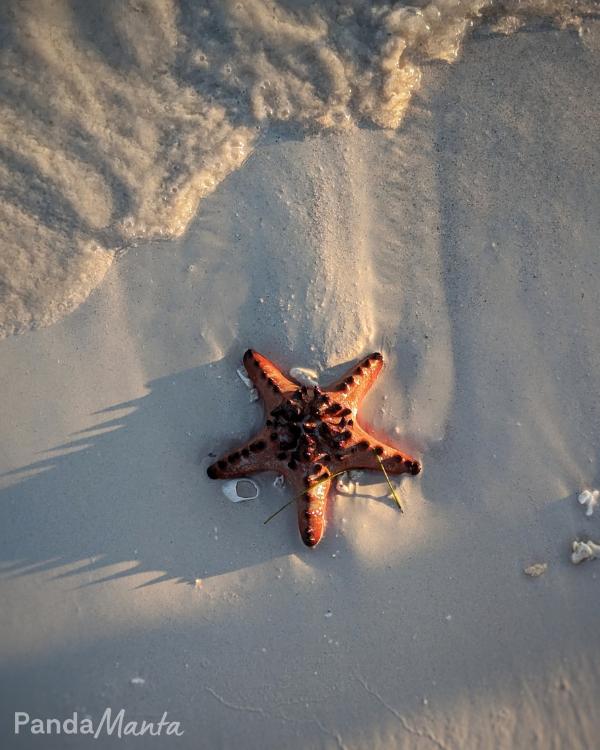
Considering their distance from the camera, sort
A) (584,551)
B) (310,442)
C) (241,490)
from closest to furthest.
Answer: (310,442) → (584,551) → (241,490)

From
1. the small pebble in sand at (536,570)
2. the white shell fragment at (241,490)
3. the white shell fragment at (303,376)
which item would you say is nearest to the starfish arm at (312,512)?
the white shell fragment at (241,490)

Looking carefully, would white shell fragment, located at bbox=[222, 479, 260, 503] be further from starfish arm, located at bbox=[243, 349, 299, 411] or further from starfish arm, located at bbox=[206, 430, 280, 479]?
starfish arm, located at bbox=[243, 349, 299, 411]

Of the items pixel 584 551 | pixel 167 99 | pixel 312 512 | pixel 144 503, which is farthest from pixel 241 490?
pixel 167 99

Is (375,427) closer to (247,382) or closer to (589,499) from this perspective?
(247,382)

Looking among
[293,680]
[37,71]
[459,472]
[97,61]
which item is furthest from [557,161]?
[293,680]

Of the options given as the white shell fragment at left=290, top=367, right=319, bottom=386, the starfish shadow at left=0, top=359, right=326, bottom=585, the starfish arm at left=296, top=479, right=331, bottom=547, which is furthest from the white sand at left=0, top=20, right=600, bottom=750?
the starfish arm at left=296, top=479, right=331, bottom=547

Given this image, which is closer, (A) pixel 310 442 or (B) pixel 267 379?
(A) pixel 310 442

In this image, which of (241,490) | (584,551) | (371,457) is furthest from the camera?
(241,490)

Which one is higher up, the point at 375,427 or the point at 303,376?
the point at 303,376
